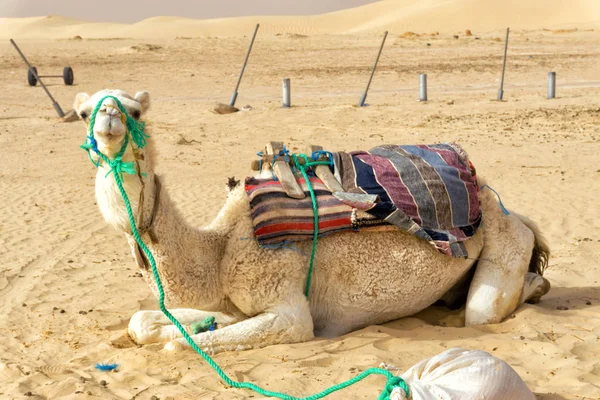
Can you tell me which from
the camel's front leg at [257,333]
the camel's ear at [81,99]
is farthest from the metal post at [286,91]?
the camel's ear at [81,99]

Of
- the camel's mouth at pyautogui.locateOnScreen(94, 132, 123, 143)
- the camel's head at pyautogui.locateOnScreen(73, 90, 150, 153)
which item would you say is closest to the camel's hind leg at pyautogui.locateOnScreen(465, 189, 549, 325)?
the camel's head at pyautogui.locateOnScreen(73, 90, 150, 153)

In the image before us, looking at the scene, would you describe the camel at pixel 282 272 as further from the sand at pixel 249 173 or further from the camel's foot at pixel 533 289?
the sand at pixel 249 173

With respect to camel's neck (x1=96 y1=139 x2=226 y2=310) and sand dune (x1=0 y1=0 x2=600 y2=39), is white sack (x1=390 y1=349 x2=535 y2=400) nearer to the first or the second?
camel's neck (x1=96 y1=139 x2=226 y2=310)

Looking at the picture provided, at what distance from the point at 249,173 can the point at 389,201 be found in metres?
7.92

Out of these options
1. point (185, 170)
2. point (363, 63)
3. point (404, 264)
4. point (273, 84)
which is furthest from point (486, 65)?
point (404, 264)

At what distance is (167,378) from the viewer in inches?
196

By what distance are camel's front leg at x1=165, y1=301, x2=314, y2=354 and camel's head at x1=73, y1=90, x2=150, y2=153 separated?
1359 millimetres

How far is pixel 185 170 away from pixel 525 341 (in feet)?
30.2

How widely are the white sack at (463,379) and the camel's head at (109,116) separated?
1908 mm

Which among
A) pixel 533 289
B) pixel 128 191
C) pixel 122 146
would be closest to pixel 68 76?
pixel 533 289

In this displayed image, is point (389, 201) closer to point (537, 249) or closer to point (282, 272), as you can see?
point (282, 272)

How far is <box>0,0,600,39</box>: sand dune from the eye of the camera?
2714 inches

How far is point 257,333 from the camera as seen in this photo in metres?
5.36

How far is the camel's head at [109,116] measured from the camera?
4.53m
